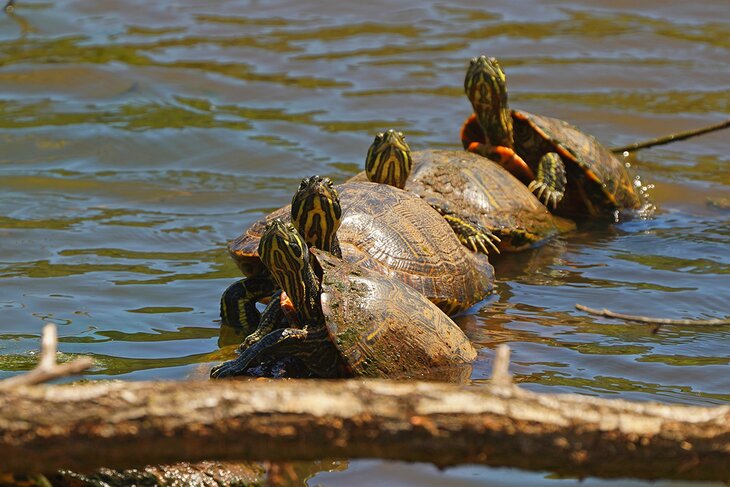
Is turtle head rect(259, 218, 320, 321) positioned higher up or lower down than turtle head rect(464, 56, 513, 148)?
lower down

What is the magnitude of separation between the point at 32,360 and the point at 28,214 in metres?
3.25

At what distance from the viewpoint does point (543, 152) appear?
8367 millimetres

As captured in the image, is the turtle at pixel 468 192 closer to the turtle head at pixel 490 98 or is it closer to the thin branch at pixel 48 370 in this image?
the turtle head at pixel 490 98

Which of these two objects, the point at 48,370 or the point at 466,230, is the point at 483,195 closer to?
the point at 466,230

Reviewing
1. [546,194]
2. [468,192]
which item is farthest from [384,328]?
[546,194]

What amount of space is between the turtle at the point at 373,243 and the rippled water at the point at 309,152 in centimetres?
28

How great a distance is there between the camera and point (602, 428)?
2494mm

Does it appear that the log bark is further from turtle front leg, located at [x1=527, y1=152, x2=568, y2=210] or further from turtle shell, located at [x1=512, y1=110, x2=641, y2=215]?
turtle shell, located at [x1=512, y1=110, x2=641, y2=215]

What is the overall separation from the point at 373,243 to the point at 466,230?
1.36 meters

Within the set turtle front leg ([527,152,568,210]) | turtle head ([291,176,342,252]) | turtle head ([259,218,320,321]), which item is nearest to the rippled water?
turtle front leg ([527,152,568,210])

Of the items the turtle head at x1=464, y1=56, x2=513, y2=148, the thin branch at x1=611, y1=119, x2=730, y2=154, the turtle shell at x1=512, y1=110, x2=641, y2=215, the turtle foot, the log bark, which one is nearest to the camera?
the log bark

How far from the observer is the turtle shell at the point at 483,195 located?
699 centimetres

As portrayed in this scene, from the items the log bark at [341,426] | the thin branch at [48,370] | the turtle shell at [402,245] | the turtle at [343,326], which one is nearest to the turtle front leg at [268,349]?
the turtle at [343,326]

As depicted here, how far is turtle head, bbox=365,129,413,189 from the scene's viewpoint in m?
6.70
